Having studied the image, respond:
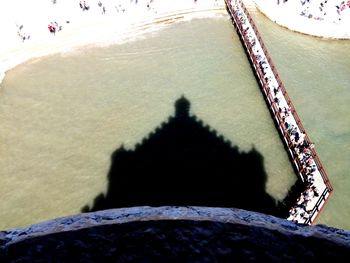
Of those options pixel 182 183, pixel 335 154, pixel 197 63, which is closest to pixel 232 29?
pixel 197 63

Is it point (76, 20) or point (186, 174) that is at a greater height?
point (76, 20)

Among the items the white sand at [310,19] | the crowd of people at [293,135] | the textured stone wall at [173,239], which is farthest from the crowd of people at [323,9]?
the textured stone wall at [173,239]

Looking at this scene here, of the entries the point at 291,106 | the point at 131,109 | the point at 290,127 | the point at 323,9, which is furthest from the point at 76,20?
the point at 323,9

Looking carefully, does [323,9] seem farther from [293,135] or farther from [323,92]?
[293,135]

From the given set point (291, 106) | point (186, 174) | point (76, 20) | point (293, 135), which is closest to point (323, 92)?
point (291, 106)

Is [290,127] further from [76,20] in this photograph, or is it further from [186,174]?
[76,20]

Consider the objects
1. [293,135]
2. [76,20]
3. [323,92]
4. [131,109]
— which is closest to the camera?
[293,135]

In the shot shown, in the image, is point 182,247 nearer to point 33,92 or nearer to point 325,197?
point 325,197

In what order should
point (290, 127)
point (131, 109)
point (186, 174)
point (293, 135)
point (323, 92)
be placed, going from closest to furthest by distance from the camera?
point (186, 174) < point (293, 135) < point (290, 127) < point (131, 109) < point (323, 92)

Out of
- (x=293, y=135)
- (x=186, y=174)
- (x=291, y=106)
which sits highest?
(x=291, y=106)

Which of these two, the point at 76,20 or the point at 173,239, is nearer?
the point at 173,239
